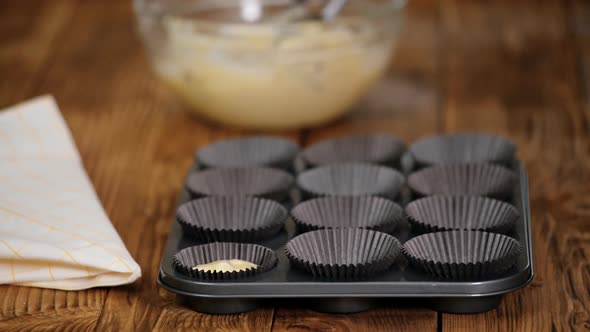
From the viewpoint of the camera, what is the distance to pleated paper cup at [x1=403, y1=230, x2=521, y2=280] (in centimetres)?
102

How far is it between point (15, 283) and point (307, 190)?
38cm

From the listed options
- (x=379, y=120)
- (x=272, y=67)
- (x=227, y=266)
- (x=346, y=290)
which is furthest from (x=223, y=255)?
(x=379, y=120)

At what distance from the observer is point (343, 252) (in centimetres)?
109

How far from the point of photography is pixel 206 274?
40.8 inches

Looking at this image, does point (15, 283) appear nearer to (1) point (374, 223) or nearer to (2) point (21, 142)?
(2) point (21, 142)

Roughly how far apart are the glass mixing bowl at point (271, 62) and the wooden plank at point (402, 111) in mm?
71

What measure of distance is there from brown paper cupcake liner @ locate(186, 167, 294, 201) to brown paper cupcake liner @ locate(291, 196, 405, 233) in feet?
0.28

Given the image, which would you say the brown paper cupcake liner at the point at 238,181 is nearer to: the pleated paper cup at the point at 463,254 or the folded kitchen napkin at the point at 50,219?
the folded kitchen napkin at the point at 50,219

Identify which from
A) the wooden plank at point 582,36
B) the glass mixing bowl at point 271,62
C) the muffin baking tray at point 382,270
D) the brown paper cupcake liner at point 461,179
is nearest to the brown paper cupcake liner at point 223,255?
the muffin baking tray at point 382,270

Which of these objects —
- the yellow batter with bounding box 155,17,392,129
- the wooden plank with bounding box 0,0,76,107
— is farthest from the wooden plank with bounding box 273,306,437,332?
the wooden plank with bounding box 0,0,76,107

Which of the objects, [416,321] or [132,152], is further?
[132,152]

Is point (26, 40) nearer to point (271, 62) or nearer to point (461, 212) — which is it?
point (271, 62)

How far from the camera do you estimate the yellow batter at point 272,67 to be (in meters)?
1.56

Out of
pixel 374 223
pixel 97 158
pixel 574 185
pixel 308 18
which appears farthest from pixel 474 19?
pixel 374 223
